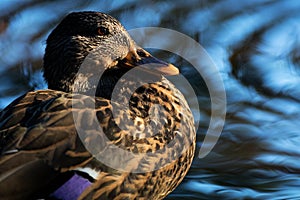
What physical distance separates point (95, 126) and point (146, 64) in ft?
2.17

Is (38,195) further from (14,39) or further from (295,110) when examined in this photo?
(14,39)

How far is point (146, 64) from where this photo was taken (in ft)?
15.5

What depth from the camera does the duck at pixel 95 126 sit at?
404cm

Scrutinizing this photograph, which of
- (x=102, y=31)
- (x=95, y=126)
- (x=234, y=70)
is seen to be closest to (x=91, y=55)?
(x=102, y=31)

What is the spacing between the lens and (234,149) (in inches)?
231

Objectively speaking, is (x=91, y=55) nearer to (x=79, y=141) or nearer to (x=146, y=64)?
(x=146, y=64)

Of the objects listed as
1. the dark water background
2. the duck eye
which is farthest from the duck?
the dark water background

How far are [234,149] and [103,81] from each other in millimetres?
1465

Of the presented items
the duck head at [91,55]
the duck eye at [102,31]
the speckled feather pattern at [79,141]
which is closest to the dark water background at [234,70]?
the speckled feather pattern at [79,141]

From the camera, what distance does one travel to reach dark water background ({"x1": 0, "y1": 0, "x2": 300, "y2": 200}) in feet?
18.0

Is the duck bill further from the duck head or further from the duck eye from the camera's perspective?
the duck eye

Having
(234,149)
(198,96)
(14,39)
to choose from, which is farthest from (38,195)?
(14,39)

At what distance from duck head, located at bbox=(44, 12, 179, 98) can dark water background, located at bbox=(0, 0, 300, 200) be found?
0.89 meters

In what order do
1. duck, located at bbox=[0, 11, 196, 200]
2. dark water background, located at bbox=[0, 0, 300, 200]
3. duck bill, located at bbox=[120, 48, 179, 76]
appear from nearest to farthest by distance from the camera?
duck, located at bbox=[0, 11, 196, 200]
duck bill, located at bbox=[120, 48, 179, 76]
dark water background, located at bbox=[0, 0, 300, 200]
